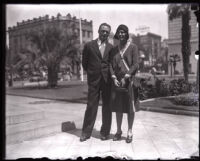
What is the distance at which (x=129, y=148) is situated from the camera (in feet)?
14.1

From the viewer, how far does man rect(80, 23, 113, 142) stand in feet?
15.2

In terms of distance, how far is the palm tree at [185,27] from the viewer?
686cm

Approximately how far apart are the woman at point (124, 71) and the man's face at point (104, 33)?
15cm

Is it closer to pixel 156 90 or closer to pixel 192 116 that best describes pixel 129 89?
pixel 192 116

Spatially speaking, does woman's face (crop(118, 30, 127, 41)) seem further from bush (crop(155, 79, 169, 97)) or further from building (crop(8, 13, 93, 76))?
bush (crop(155, 79, 169, 97))

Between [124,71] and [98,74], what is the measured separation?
45cm

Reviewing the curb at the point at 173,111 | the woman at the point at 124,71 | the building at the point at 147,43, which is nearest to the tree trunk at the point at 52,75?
the building at the point at 147,43

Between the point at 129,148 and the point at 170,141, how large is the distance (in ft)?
2.73

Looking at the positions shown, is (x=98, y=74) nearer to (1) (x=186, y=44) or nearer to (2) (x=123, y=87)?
(2) (x=123, y=87)

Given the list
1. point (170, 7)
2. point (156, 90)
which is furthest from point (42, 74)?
point (170, 7)

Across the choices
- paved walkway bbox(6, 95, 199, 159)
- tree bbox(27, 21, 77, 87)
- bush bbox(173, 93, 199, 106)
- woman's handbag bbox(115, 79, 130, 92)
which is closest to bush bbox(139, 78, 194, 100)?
bush bbox(173, 93, 199, 106)

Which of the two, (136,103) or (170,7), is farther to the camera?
(170,7)

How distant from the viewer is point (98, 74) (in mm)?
4668

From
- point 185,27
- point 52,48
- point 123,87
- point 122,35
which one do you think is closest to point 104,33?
point 122,35
